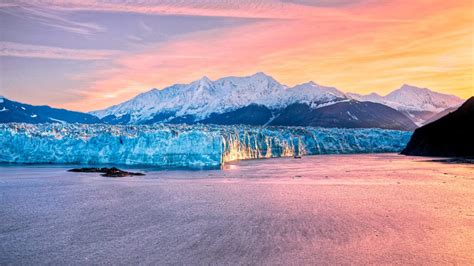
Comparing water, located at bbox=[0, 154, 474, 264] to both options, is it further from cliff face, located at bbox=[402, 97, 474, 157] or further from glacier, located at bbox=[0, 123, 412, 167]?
cliff face, located at bbox=[402, 97, 474, 157]

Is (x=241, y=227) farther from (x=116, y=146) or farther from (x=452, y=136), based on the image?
(x=452, y=136)

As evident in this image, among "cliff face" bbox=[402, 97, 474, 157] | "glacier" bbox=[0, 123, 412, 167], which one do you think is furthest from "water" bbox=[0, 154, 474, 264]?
"cliff face" bbox=[402, 97, 474, 157]

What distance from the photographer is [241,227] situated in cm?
1686

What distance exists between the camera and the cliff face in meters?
68.3

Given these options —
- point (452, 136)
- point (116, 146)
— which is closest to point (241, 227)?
point (116, 146)

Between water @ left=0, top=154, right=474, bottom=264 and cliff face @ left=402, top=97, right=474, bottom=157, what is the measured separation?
45006 millimetres

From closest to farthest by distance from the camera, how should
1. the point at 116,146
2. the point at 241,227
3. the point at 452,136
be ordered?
the point at 241,227 → the point at 116,146 → the point at 452,136

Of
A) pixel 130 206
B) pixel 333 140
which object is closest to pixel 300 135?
pixel 333 140

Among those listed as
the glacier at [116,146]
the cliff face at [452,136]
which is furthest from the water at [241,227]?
the cliff face at [452,136]

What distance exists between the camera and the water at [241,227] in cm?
1287

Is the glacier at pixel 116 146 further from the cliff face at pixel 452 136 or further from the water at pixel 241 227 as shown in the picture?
the cliff face at pixel 452 136

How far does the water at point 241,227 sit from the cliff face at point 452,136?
45.0m

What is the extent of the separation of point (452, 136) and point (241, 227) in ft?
216

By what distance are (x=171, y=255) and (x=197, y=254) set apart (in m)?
0.80
